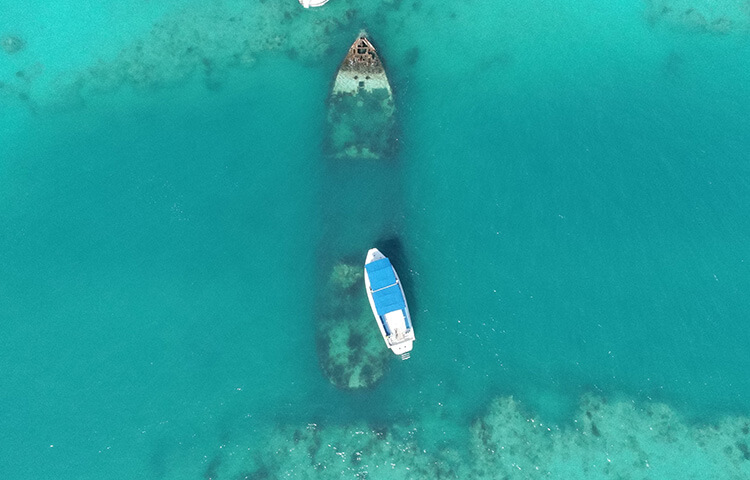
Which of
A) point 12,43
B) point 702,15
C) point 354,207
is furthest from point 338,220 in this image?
point 702,15

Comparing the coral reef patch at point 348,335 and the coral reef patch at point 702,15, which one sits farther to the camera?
the coral reef patch at point 702,15

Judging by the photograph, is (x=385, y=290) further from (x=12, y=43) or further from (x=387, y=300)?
(x=12, y=43)

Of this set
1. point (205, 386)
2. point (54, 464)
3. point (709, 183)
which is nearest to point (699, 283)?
point (709, 183)

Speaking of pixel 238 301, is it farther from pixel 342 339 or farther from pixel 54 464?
pixel 54 464

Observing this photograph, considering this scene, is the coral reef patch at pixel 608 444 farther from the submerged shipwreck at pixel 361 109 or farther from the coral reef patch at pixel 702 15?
the coral reef patch at pixel 702 15

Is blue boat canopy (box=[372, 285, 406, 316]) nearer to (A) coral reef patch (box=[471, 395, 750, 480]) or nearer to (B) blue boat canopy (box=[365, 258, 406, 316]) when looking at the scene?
(B) blue boat canopy (box=[365, 258, 406, 316])

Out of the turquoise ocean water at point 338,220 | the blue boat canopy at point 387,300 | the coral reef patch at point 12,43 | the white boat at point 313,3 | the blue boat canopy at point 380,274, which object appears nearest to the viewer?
the blue boat canopy at point 387,300

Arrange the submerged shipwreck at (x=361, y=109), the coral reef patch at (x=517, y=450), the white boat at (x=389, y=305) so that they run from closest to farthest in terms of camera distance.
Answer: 1. the white boat at (x=389, y=305)
2. the coral reef patch at (x=517, y=450)
3. the submerged shipwreck at (x=361, y=109)

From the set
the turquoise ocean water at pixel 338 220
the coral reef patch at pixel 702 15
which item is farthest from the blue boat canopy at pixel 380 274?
the coral reef patch at pixel 702 15

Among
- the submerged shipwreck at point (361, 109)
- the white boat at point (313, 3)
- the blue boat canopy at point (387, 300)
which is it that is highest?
the white boat at point (313, 3)
